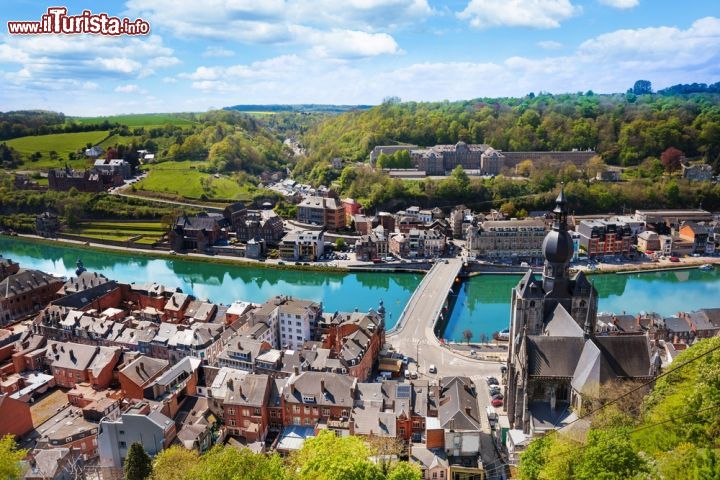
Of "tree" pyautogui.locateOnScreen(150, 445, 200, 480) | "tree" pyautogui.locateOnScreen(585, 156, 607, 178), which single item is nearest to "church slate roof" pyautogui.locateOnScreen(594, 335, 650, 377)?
"tree" pyautogui.locateOnScreen(150, 445, 200, 480)

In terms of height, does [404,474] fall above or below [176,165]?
A: below

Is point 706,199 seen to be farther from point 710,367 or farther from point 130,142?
point 130,142

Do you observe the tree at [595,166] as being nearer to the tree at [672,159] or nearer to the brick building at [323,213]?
the tree at [672,159]

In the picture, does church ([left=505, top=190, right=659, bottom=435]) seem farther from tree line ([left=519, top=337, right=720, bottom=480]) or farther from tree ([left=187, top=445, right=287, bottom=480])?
tree ([left=187, top=445, right=287, bottom=480])

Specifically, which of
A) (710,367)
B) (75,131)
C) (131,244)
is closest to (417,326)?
(710,367)

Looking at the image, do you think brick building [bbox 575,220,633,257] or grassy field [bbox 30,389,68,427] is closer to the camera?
grassy field [bbox 30,389,68,427]

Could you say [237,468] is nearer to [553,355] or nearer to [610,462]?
[610,462]

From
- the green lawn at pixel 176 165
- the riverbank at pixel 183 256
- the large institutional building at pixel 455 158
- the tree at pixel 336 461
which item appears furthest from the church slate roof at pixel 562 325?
the green lawn at pixel 176 165

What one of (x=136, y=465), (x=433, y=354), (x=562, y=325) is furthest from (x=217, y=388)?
(x=562, y=325)
